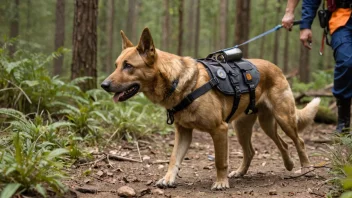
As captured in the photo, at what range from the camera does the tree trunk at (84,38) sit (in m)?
7.42

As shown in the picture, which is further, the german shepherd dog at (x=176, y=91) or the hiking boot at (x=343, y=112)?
the hiking boot at (x=343, y=112)

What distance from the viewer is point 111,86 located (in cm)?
410

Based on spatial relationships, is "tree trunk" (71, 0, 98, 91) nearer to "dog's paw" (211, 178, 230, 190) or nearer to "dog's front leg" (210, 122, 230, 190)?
"dog's front leg" (210, 122, 230, 190)

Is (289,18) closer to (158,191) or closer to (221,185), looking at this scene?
(221,185)

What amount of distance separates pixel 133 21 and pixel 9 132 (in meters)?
23.8

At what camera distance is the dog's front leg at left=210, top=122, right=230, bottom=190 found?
14.1 feet

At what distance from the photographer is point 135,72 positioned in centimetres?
419

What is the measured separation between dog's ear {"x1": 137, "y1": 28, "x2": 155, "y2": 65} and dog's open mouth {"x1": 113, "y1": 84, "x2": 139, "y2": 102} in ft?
1.05

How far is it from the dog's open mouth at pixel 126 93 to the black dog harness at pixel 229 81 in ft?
1.53

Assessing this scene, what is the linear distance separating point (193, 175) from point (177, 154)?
0.78 metres

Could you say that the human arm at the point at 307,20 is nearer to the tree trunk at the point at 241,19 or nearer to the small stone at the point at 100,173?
the small stone at the point at 100,173

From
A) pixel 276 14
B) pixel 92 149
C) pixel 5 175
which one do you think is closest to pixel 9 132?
pixel 92 149

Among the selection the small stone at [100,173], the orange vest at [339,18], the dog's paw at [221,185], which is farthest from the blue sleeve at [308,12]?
the small stone at [100,173]

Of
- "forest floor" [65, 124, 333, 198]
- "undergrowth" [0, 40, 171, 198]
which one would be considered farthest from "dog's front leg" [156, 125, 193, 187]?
"undergrowth" [0, 40, 171, 198]
